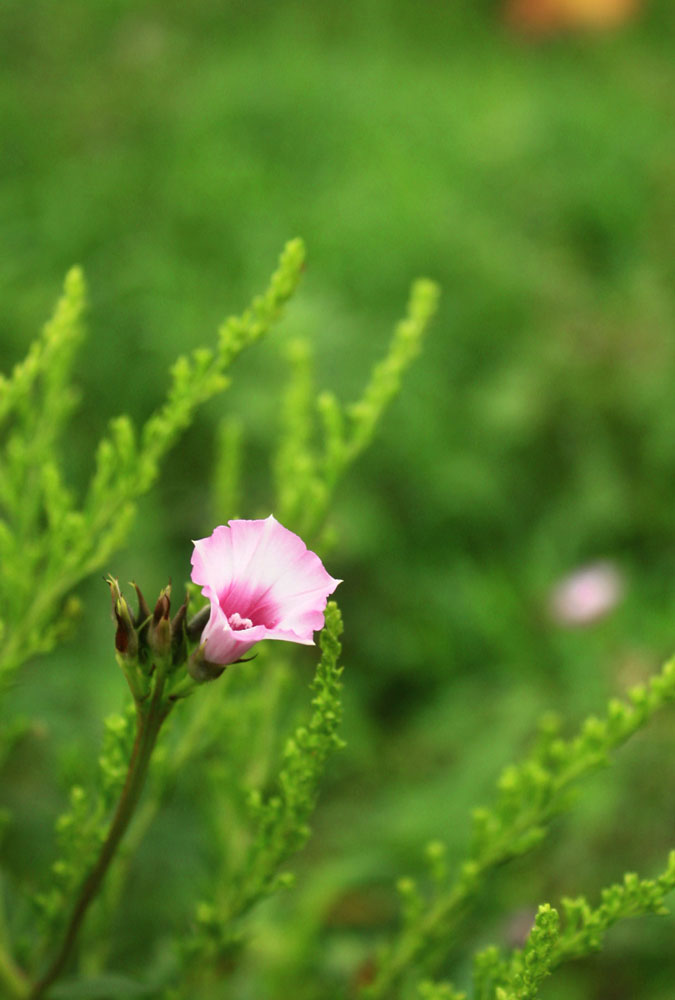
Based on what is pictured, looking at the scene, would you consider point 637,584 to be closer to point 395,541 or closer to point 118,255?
point 395,541

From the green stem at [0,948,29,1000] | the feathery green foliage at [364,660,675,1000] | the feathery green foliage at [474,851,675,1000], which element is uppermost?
the green stem at [0,948,29,1000]

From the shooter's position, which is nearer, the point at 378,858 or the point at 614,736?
the point at 614,736

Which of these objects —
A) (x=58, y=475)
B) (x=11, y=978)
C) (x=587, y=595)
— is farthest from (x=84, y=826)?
(x=587, y=595)

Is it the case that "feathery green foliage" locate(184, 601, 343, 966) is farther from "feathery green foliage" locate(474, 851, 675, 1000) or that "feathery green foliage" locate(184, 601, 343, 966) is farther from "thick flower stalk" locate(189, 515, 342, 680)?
"feathery green foliage" locate(474, 851, 675, 1000)

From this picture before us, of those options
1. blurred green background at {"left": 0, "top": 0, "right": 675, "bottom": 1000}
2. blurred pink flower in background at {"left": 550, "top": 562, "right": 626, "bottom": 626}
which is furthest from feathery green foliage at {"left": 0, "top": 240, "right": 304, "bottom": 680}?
blurred pink flower in background at {"left": 550, "top": 562, "right": 626, "bottom": 626}

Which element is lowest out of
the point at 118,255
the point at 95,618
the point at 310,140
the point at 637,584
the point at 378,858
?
the point at 378,858

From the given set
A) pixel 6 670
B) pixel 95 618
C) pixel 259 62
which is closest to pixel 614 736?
pixel 6 670

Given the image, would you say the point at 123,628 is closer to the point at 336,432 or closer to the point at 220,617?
the point at 220,617
